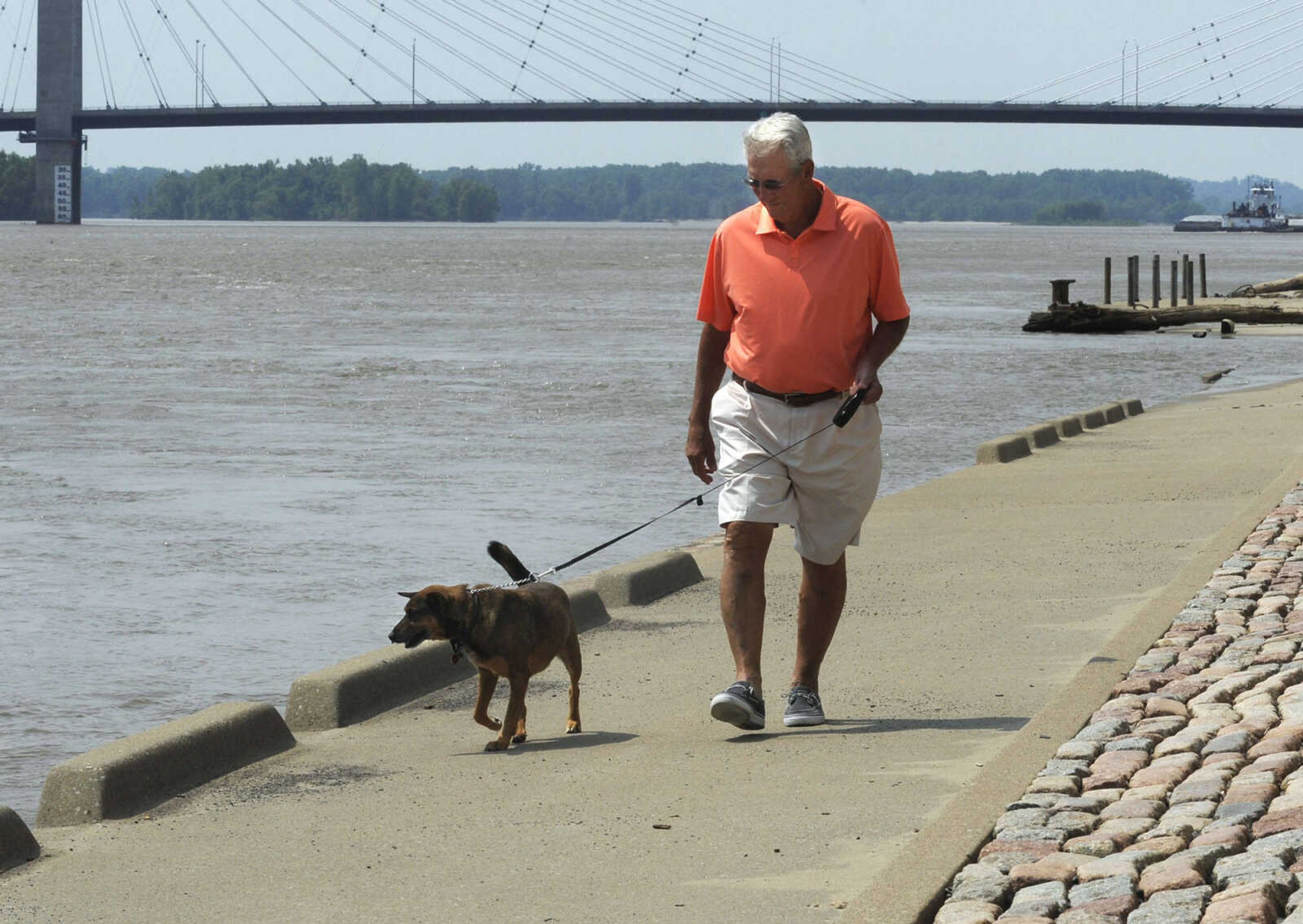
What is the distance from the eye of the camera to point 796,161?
5.22m

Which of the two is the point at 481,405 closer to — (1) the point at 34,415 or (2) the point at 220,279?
(1) the point at 34,415

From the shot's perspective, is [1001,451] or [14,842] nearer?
[14,842]

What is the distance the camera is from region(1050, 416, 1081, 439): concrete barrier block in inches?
621

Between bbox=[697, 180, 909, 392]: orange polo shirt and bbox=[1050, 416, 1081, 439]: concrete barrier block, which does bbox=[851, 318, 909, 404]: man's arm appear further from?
bbox=[1050, 416, 1081, 439]: concrete barrier block

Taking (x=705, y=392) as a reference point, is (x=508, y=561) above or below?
below

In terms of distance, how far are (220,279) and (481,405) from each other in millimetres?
44229

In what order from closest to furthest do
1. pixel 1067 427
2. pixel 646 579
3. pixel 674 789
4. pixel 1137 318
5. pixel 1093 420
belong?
pixel 674 789 < pixel 646 579 < pixel 1067 427 < pixel 1093 420 < pixel 1137 318


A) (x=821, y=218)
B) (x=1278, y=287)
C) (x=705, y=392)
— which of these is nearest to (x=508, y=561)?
(x=705, y=392)

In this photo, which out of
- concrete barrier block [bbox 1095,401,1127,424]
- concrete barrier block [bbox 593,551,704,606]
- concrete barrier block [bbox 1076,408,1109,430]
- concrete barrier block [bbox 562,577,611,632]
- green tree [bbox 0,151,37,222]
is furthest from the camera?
green tree [bbox 0,151,37,222]

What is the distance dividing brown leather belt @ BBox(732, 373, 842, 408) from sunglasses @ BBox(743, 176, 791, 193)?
56cm

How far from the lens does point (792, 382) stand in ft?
17.8

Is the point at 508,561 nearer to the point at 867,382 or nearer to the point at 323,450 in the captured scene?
the point at 867,382

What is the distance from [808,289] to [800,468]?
0.50 metres

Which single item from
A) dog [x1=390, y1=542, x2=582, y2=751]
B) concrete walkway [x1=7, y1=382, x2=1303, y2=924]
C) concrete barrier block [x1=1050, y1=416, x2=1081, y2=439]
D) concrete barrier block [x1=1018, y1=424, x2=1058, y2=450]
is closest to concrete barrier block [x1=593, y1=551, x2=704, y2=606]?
concrete walkway [x1=7, y1=382, x2=1303, y2=924]
